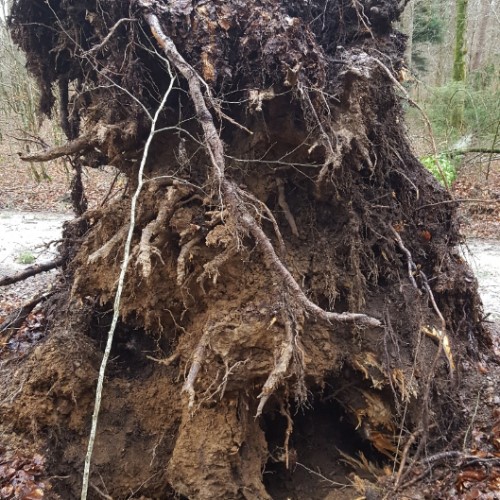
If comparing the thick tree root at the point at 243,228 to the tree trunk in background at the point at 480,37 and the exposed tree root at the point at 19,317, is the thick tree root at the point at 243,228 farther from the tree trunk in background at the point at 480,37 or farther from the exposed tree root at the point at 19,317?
the tree trunk in background at the point at 480,37

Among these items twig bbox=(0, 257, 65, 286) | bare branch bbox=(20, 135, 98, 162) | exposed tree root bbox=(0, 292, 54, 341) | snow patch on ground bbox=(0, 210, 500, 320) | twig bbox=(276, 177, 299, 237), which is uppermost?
bare branch bbox=(20, 135, 98, 162)

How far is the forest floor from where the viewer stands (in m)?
3.71

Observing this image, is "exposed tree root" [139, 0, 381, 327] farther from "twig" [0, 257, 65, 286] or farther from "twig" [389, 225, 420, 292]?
"twig" [0, 257, 65, 286]

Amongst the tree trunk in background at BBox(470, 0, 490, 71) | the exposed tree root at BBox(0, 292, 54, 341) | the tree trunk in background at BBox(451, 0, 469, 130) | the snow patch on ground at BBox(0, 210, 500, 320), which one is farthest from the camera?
the tree trunk in background at BBox(470, 0, 490, 71)

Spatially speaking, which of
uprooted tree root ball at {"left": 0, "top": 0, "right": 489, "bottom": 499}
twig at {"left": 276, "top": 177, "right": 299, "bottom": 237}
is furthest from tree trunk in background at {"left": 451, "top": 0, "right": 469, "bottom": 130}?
twig at {"left": 276, "top": 177, "right": 299, "bottom": 237}

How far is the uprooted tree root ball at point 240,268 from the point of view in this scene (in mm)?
3615

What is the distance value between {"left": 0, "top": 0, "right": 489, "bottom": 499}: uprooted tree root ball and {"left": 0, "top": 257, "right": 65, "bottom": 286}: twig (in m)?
0.89

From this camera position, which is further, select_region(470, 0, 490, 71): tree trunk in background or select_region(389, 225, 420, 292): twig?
select_region(470, 0, 490, 71): tree trunk in background

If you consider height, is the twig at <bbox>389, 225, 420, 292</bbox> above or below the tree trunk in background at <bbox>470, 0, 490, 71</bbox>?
below

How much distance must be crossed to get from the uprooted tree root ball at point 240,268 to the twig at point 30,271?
34.9 inches

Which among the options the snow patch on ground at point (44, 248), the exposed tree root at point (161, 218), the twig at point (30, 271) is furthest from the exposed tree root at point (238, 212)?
the snow patch on ground at point (44, 248)

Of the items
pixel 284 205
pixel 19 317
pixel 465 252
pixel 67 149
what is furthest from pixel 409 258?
pixel 465 252

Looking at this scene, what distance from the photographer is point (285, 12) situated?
3.92m

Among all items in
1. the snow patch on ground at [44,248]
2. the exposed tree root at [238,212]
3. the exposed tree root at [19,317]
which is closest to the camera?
the exposed tree root at [238,212]
